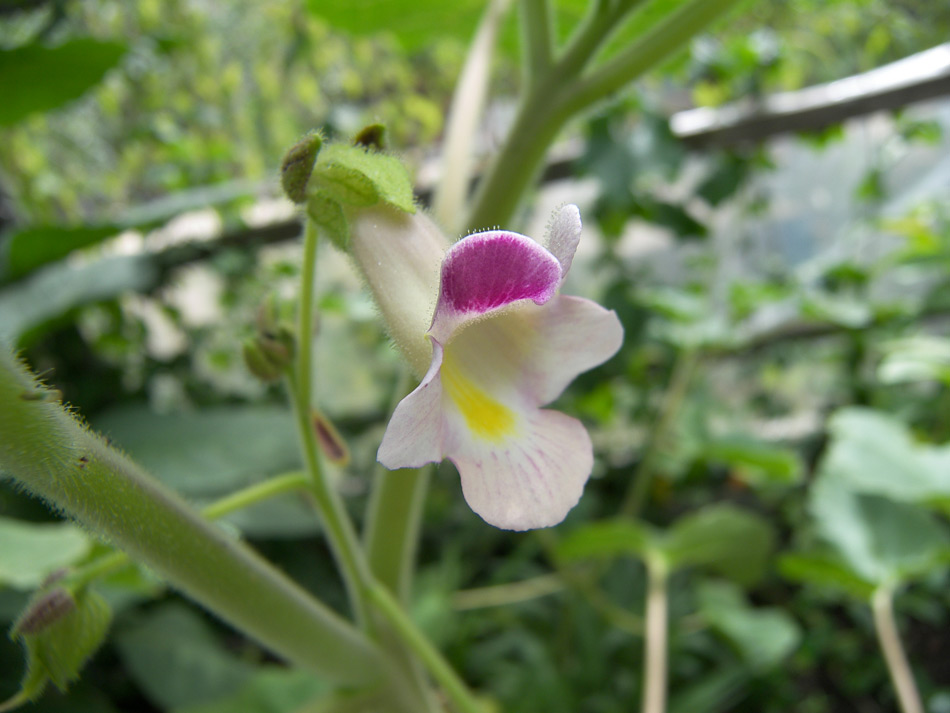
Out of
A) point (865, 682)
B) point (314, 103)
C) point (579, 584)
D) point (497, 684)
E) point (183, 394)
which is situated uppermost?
point (314, 103)

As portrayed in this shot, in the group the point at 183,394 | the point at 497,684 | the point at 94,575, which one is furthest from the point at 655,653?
the point at 183,394

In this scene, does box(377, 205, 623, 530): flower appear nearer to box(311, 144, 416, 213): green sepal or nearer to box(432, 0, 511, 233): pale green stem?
box(311, 144, 416, 213): green sepal

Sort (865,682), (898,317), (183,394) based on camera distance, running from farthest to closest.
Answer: (183,394), (898,317), (865,682)

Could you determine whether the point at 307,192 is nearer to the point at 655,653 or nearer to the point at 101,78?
the point at 655,653

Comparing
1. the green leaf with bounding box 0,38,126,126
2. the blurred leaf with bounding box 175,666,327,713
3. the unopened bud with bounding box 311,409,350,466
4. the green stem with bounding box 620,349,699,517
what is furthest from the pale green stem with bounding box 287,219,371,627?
the green leaf with bounding box 0,38,126,126

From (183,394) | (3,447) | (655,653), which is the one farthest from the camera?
(183,394)

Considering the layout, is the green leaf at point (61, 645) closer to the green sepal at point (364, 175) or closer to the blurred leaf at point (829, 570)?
the green sepal at point (364, 175)
